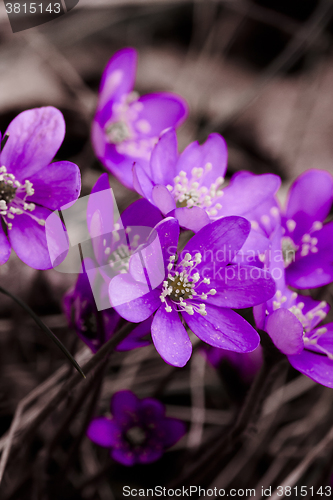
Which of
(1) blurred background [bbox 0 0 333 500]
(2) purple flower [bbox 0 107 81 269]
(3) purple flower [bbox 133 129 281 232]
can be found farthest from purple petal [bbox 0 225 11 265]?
(1) blurred background [bbox 0 0 333 500]

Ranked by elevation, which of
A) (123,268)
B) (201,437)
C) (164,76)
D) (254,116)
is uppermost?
(123,268)

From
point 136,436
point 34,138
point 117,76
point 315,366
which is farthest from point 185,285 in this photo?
point 117,76

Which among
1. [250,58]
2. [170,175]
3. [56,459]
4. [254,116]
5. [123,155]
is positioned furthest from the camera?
[250,58]

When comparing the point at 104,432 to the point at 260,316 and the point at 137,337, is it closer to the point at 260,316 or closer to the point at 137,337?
the point at 137,337

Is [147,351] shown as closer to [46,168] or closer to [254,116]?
[46,168]

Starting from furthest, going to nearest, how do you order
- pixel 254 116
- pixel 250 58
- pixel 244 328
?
1. pixel 250 58
2. pixel 254 116
3. pixel 244 328

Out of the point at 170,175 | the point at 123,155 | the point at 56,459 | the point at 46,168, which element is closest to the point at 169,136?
the point at 170,175

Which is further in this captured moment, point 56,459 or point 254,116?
point 254,116
